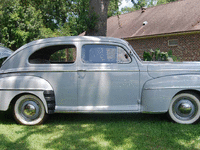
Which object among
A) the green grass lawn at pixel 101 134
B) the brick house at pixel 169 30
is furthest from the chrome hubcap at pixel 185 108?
the brick house at pixel 169 30

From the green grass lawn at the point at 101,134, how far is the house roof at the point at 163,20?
11416 mm

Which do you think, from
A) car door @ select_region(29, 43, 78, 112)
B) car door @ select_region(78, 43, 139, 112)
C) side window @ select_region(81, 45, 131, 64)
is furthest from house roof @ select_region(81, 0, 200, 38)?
car door @ select_region(29, 43, 78, 112)

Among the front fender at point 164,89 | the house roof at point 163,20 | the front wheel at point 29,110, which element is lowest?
the front wheel at point 29,110

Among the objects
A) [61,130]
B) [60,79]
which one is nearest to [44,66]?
[60,79]

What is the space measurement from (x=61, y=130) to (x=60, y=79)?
104 centimetres

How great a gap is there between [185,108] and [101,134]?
6.13 ft

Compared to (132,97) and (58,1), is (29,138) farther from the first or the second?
(58,1)

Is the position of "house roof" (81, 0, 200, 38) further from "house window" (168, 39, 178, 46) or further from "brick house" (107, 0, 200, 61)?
"house window" (168, 39, 178, 46)

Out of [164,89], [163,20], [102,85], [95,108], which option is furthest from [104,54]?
[163,20]

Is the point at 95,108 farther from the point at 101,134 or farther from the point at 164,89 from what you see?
the point at 164,89

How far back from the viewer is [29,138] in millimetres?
3689

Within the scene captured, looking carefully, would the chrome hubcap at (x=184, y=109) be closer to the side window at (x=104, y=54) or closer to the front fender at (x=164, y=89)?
the front fender at (x=164, y=89)

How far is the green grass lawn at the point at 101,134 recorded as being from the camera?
335 centimetres

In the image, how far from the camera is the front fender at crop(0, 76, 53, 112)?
164 inches
